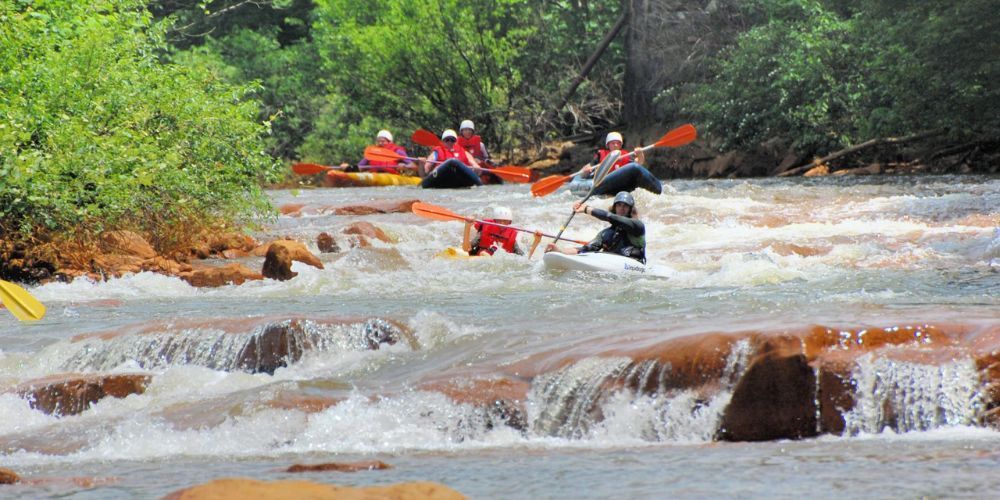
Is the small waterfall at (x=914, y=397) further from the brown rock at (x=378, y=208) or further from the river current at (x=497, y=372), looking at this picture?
the brown rock at (x=378, y=208)

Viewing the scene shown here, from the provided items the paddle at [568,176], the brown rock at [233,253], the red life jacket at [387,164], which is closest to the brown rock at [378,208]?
the paddle at [568,176]

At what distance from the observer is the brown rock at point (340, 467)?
15.4 ft

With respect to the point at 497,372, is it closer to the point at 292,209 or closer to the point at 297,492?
the point at 297,492

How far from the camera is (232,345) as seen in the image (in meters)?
7.45

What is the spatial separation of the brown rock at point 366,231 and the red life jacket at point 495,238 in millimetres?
1779

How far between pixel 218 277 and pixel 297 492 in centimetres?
790

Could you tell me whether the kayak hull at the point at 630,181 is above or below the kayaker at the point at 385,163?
below

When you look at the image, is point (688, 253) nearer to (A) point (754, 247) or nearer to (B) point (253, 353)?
(A) point (754, 247)

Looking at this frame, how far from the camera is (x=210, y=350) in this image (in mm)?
7457

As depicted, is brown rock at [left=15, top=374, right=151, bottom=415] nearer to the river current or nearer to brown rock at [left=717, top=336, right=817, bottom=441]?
the river current

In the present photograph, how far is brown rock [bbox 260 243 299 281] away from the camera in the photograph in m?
11.4

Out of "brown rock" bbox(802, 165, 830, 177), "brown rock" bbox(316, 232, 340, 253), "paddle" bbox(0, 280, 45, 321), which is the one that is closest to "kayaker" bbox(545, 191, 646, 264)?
"brown rock" bbox(316, 232, 340, 253)

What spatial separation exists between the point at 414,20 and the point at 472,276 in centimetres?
1860

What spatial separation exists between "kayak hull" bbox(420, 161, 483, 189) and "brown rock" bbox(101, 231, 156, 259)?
9969 mm
